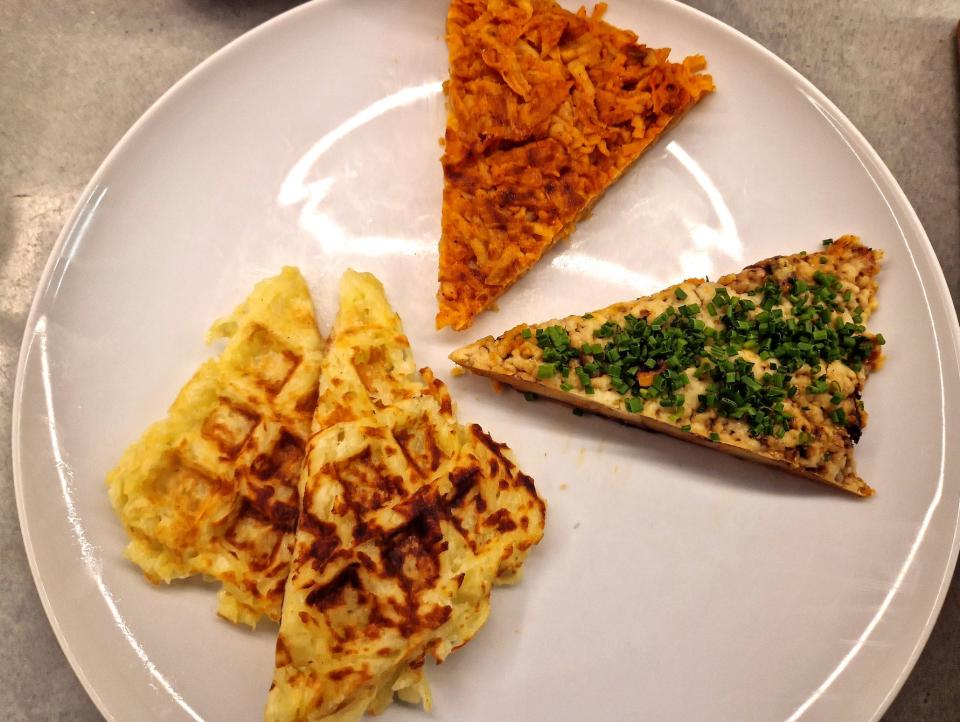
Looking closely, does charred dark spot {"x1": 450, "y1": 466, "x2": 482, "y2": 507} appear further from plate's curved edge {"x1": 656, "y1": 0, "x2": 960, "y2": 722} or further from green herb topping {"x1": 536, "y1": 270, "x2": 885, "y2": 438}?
plate's curved edge {"x1": 656, "y1": 0, "x2": 960, "y2": 722}

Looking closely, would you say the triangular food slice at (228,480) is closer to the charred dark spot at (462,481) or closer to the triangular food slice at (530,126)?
the charred dark spot at (462,481)

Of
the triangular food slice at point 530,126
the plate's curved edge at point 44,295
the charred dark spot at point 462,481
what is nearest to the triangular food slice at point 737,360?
the triangular food slice at point 530,126

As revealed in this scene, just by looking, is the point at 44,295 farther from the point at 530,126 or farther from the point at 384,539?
the point at 530,126

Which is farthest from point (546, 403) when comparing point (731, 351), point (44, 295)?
point (44, 295)

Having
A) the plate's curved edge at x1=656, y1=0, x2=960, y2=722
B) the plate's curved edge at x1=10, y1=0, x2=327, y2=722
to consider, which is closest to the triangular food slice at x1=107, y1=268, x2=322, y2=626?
the plate's curved edge at x1=10, y1=0, x2=327, y2=722

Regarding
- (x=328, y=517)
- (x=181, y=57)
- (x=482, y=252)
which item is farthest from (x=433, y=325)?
(x=181, y=57)

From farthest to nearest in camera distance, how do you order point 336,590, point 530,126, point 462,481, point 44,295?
point 530,126, point 44,295, point 462,481, point 336,590
